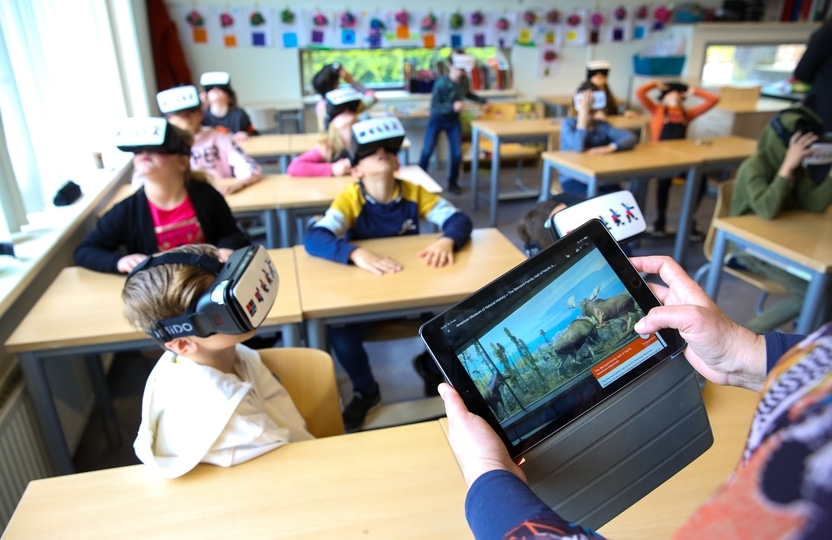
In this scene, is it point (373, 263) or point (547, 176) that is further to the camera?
point (547, 176)

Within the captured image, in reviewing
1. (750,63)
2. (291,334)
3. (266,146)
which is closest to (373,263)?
(291,334)

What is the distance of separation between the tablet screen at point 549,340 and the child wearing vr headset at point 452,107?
15.6 ft

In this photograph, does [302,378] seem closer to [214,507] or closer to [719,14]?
[214,507]

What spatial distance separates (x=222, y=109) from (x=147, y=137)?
2.45 metres

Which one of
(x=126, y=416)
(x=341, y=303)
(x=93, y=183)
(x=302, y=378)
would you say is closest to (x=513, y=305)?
(x=302, y=378)

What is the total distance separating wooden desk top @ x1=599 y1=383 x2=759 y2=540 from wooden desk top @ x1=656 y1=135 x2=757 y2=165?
2.72 m

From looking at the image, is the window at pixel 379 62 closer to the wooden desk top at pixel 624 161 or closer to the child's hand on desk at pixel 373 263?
the wooden desk top at pixel 624 161

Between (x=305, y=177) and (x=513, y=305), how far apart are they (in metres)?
2.61

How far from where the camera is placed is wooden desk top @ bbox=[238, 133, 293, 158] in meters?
3.77

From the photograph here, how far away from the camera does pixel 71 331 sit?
1.53 m

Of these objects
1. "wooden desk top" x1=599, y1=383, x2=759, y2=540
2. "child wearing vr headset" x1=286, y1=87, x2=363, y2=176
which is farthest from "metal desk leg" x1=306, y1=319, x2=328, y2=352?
"child wearing vr headset" x1=286, y1=87, x2=363, y2=176

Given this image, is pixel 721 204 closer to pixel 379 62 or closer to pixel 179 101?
pixel 179 101

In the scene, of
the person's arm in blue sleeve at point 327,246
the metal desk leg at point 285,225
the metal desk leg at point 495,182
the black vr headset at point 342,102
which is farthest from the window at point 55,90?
the metal desk leg at point 495,182

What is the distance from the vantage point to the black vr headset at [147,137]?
1.82 meters
